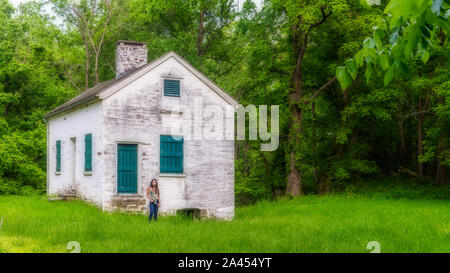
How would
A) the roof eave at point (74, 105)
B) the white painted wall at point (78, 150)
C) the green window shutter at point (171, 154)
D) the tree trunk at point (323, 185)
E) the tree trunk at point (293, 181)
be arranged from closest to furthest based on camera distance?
1. the white painted wall at point (78, 150)
2. the roof eave at point (74, 105)
3. the green window shutter at point (171, 154)
4. the tree trunk at point (293, 181)
5. the tree trunk at point (323, 185)

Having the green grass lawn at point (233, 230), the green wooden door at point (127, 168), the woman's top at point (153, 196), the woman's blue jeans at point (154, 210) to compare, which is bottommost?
the green grass lawn at point (233, 230)

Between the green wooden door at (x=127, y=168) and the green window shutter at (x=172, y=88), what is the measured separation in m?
2.47

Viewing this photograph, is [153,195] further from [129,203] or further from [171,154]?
[171,154]

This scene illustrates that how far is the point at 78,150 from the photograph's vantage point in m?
22.2

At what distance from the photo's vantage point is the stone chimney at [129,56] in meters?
23.3

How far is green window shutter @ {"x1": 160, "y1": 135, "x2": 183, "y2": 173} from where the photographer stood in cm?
2072

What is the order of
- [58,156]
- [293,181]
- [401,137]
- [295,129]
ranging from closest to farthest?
[58,156] → [295,129] → [293,181] → [401,137]

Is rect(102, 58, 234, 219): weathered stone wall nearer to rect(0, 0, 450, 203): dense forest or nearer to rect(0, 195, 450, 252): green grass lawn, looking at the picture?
rect(0, 195, 450, 252): green grass lawn

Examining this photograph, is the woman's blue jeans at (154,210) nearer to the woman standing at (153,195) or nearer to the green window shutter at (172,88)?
the woman standing at (153,195)

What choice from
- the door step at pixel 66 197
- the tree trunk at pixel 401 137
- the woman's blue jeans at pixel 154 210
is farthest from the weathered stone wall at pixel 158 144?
the tree trunk at pixel 401 137

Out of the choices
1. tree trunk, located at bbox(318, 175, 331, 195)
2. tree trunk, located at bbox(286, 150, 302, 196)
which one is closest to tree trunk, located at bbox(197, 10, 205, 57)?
tree trunk, located at bbox(318, 175, 331, 195)

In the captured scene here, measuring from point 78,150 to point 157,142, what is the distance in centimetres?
384

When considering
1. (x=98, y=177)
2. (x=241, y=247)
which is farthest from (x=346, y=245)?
(x=98, y=177)

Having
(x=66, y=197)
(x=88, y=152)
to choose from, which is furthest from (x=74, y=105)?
(x=66, y=197)
